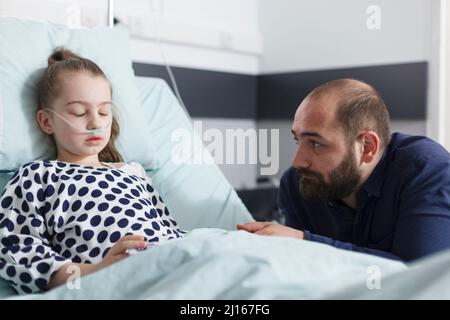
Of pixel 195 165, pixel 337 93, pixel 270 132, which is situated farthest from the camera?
pixel 270 132

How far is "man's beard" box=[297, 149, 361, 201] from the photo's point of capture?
5.04ft

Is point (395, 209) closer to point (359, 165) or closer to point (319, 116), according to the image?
point (359, 165)

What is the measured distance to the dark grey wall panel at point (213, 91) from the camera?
279 centimetres

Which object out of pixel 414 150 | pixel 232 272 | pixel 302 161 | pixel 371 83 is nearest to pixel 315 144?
pixel 302 161

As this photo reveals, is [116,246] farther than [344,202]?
No

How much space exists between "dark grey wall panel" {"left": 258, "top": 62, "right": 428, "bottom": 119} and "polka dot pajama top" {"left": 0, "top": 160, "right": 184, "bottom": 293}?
1.56m

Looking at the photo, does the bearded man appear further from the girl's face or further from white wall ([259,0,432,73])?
white wall ([259,0,432,73])

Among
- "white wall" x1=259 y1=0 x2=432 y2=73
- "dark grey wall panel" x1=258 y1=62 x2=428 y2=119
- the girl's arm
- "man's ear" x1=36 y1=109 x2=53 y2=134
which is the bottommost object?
the girl's arm

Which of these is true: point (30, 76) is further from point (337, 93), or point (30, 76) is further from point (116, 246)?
point (337, 93)

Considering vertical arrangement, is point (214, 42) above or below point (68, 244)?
above

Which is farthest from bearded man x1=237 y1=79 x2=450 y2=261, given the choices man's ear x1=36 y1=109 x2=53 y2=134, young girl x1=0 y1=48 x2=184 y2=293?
man's ear x1=36 y1=109 x2=53 y2=134

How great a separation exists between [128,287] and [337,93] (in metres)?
0.79

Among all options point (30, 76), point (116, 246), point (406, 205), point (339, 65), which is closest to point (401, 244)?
point (406, 205)
